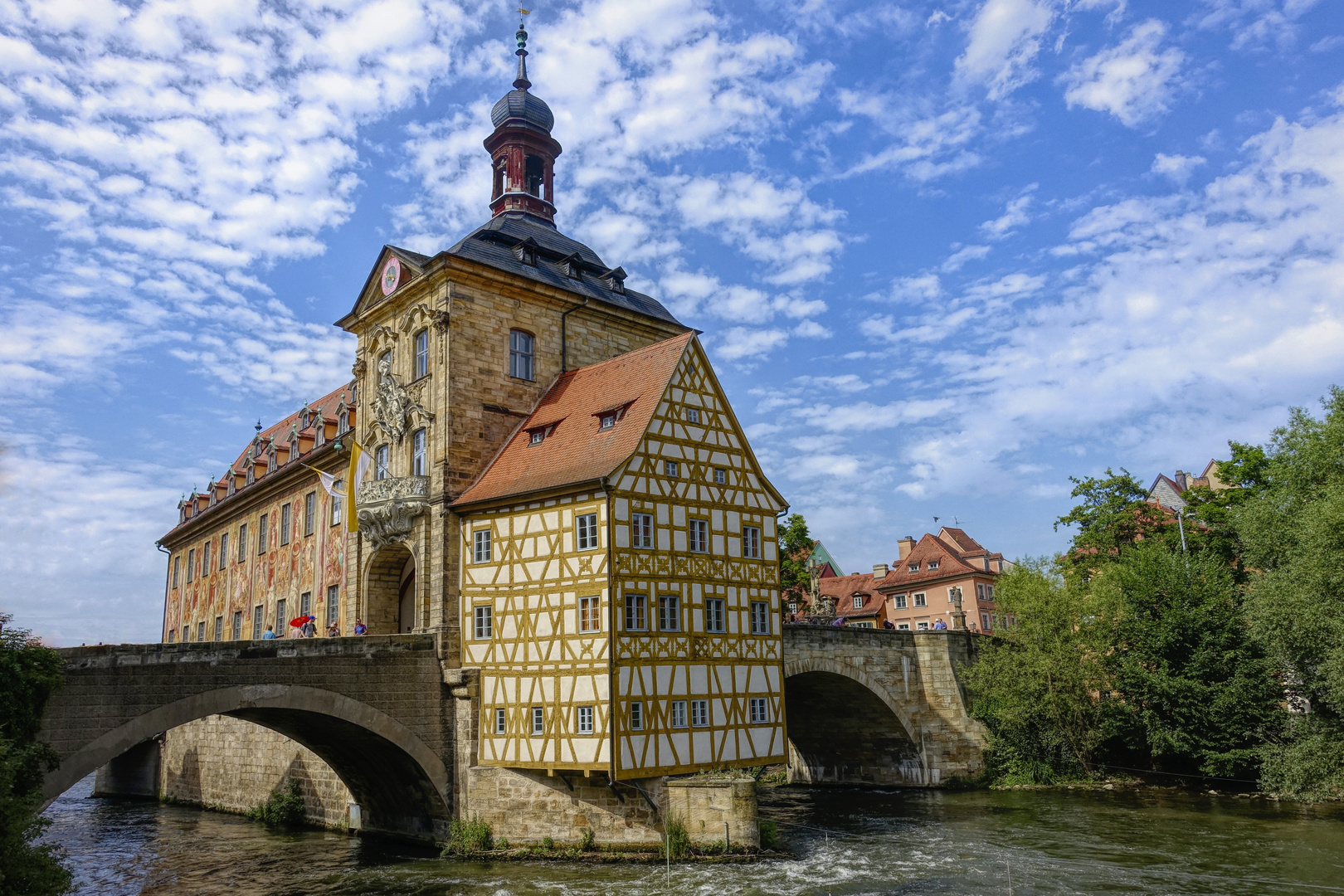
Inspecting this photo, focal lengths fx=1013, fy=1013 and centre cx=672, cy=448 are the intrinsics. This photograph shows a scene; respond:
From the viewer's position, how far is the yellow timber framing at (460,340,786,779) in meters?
21.7

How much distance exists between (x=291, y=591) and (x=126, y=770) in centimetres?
1522

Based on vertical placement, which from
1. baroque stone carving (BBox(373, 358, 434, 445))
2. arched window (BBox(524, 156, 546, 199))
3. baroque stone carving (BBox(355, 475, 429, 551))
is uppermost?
arched window (BBox(524, 156, 546, 199))

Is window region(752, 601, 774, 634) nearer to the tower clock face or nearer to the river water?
the river water

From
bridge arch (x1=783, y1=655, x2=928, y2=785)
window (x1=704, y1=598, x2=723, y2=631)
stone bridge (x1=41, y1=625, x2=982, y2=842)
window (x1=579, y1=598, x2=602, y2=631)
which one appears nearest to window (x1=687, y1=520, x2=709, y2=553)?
window (x1=704, y1=598, x2=723, y2=631)

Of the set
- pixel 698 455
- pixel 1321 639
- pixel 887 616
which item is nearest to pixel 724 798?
pixel 698 455

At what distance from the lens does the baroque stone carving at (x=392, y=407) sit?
27.5 m

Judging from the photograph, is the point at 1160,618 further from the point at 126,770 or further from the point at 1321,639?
the point at 126,770

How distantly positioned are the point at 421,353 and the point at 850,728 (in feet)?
63.3

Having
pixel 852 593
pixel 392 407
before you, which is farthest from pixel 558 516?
pixel 852 593

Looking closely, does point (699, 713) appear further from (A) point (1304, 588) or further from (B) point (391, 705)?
(A) point (1304, 588)

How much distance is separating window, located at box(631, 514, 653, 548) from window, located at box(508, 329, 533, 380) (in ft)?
23.3

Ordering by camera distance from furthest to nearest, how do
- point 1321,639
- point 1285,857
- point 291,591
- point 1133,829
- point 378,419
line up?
point 291,591 → point 378,419 → point 1321,639 → point 1133,829 → point 1285,857

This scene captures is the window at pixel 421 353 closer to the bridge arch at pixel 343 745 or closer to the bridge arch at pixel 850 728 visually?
the bridge arch at pixel 343 745

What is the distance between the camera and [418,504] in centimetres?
2600
